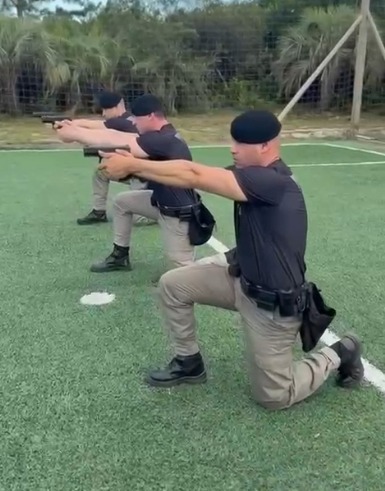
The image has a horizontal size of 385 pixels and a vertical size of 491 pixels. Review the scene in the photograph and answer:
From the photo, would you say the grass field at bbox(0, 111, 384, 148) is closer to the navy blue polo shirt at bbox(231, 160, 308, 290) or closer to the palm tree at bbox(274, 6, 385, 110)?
the palm tree at bbox(274, 6, 385, 110)

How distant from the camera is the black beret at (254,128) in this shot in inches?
105

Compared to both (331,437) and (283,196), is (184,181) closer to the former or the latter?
(283,196)

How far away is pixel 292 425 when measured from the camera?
9.32 ft

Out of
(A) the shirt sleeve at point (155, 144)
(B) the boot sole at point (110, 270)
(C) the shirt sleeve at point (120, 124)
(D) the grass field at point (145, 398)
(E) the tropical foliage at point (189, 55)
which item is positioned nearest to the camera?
(D) the grass field at point (145, 398)

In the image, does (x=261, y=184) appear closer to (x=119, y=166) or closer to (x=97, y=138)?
(x=119, y=166)

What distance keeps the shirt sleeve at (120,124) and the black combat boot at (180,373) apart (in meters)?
2.85

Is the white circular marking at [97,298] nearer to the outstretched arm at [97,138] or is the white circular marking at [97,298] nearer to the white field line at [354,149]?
the outstretched arm at [97,138]

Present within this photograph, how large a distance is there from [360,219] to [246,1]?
1078 cm

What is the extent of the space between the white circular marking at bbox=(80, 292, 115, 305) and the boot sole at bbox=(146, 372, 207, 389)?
122cm

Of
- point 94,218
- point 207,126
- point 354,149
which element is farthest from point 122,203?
point 207,126

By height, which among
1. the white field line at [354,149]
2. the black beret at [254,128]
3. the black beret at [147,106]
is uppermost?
the black beret at [254,128]

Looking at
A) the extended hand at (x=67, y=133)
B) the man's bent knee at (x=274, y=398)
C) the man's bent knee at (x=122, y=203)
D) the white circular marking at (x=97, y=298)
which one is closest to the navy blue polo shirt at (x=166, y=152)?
the extended hand at (x=67, y=133)

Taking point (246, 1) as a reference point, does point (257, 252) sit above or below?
below

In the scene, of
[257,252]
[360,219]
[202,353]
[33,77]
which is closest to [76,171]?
[360,219]
